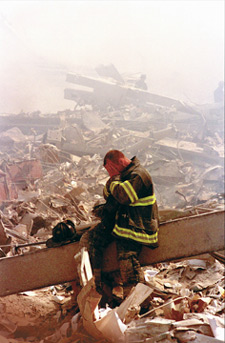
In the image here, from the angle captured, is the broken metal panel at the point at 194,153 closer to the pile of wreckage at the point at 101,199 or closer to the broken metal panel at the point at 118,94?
the pile of wreckage at the point at 101,199

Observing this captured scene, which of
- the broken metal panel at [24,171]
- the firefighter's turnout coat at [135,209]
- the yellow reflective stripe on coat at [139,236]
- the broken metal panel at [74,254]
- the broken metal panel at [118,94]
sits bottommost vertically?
the broken metal panel at [24,171]

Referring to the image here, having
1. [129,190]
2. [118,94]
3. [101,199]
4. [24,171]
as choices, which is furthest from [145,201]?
[118,94]

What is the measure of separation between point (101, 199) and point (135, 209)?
4725mm

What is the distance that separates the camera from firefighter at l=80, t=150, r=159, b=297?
334cm

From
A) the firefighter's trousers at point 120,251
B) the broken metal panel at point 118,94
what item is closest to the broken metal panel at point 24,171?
the firefighter's trousers at point 120,251

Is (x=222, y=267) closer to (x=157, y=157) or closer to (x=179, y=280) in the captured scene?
(x=179, y=280)

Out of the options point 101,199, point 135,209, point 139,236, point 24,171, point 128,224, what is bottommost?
→ point 101,199

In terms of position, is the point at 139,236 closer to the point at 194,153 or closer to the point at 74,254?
the point at 74,254

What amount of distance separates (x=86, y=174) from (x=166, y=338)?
8.36 meters

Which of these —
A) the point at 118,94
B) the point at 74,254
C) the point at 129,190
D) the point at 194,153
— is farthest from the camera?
the point at 118,94

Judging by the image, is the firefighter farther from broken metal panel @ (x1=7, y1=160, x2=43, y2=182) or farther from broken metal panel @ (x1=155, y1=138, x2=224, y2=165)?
broken metal panel @ (x1=155, y1=138, x2=224, y2=165)

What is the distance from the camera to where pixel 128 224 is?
132 inches

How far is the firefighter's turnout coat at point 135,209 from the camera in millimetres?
3305

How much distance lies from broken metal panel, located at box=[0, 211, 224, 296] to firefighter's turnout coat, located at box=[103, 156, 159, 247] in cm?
22
